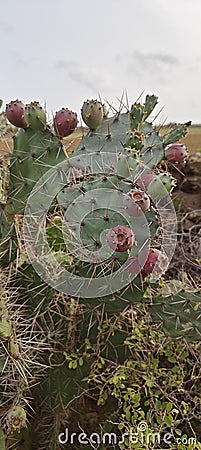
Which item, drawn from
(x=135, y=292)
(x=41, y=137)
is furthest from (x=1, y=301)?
(x=41, y=137)

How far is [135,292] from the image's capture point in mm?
1517

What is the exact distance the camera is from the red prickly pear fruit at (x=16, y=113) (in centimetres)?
156

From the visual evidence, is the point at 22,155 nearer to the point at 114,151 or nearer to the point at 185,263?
the point at 114,151

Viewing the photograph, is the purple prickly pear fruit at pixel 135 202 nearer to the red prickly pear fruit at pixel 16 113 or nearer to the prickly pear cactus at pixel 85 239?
the prickly pear cactus at pixel 85 239

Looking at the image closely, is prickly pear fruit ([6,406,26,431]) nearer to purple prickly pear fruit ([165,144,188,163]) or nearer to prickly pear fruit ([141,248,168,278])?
prickly pear fruit ([141,248,168,278])

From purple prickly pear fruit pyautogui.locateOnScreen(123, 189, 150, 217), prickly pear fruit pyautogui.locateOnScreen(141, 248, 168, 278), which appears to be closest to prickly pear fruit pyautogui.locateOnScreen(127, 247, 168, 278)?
prickly pear fruit pyautogui.locateOnScreen(141, 248, 168, 278)

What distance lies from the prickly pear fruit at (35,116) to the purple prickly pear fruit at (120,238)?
16.2 inches

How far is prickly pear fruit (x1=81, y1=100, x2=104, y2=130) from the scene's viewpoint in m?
1.54
